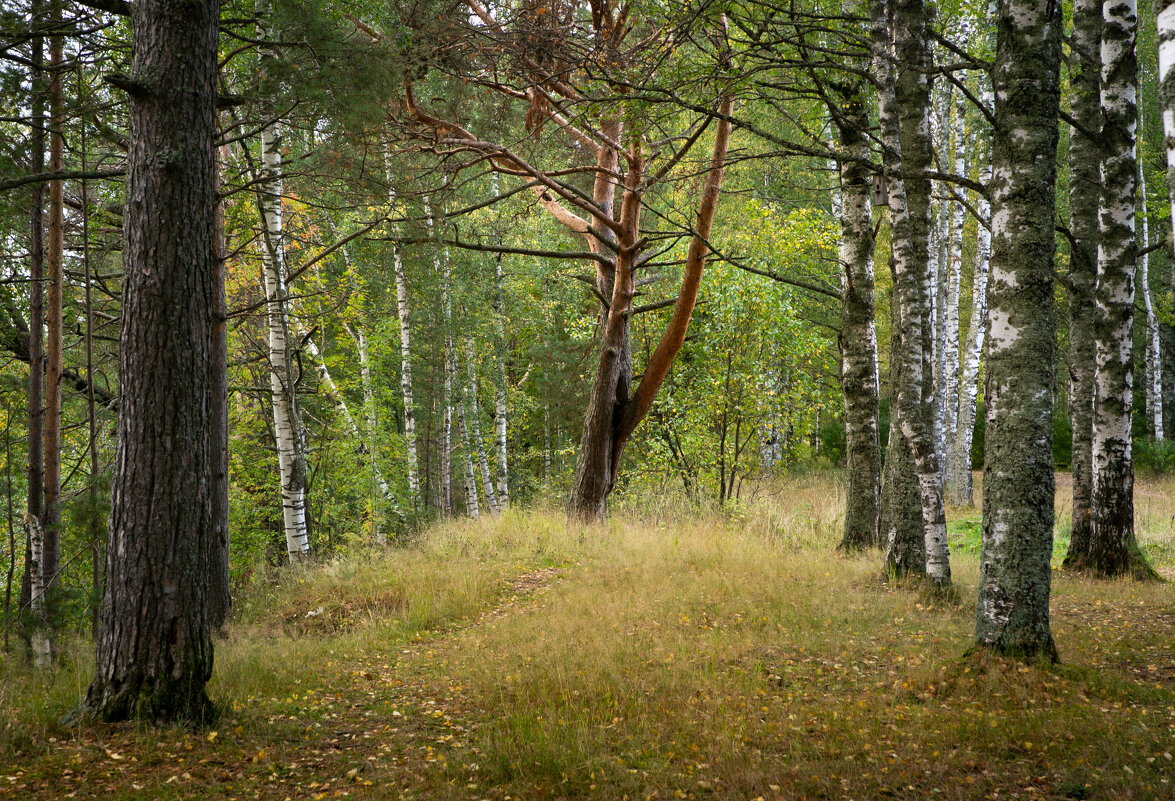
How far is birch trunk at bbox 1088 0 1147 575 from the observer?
766cm

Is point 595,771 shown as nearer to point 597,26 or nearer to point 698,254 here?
point 698,254

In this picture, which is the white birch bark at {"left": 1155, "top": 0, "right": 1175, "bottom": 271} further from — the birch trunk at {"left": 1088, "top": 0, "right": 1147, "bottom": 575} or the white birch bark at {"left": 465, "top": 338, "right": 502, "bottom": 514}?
the white birch bark at {"left": 465, "top": 338, "right": 502, "bottom": 514}

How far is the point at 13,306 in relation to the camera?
7715mm

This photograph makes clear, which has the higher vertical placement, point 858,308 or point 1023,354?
point 858,308

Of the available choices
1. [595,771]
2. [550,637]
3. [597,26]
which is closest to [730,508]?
[550,637]

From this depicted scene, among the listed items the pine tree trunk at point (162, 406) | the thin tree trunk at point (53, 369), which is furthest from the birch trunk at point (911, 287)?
the thin tree trunk at point (53, 369)

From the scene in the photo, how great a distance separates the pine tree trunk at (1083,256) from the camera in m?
8.42

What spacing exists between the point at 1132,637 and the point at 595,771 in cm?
487

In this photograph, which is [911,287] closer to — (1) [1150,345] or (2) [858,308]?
(2) [858,308]

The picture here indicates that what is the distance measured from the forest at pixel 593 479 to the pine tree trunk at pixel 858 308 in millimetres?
40

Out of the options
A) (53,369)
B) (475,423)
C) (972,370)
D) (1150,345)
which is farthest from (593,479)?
(1150,345)

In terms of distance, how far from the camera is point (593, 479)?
40.6 ft

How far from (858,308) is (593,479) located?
547 centimetres

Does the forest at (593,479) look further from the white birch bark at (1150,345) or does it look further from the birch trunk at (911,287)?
the white birch bark at (1150,345)
